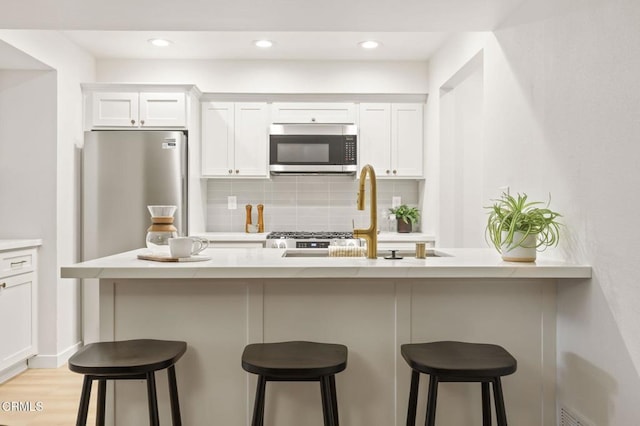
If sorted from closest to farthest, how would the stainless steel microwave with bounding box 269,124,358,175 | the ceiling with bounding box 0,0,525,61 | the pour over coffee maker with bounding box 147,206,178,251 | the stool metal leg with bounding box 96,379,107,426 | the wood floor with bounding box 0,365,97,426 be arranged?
1. the stool metal leg with bounding box 96,379,107,426
2. the pour over coffee maker with bounding box 147,206,178,251
3. the ceiling with bounding box 0,0,525,61
4. the wood floor with bounding box 0,365,97,426
5. the stainless steel microwave with bounding box 269,124,358,175

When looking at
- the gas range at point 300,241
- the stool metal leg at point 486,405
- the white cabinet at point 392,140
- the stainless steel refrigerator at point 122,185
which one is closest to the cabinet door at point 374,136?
the white cabinet at point 392,140

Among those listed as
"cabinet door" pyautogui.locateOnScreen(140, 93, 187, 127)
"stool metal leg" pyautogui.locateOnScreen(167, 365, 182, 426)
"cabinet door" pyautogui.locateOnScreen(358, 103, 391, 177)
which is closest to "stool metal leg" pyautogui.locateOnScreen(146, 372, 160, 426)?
"stool metal leg" pyautogui.locateOnScreen(167, 365, 182, 426)

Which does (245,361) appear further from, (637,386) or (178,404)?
(637,386)

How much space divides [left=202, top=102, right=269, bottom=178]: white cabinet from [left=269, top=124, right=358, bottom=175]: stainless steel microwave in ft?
0.44

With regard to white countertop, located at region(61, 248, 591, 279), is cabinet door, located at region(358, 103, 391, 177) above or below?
above

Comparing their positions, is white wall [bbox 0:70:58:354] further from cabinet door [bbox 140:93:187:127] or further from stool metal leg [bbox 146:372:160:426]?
stool metal leg [bbox 146:372:160:426]

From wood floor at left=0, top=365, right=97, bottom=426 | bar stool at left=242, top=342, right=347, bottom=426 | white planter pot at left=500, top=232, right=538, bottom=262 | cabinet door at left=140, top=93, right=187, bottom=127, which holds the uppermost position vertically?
cabinet door at left=140, top=93, right=187, bottom=127

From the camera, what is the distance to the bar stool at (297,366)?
1610 millimetres

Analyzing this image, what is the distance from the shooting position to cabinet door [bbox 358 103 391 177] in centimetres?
459

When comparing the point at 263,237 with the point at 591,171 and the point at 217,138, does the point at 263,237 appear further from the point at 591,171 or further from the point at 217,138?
the point at 591,171

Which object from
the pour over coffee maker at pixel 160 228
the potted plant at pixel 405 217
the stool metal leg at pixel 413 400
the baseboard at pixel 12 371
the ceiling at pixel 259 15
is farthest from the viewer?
the potted plant at pixel 405 217

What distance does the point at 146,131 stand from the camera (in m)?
4.03

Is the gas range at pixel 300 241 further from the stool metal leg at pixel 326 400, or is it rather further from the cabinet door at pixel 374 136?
the stool metal leg at pixel 326 400

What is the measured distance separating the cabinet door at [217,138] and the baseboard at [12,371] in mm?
2066
